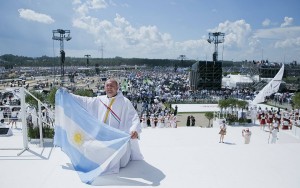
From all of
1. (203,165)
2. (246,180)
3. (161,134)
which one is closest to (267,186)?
(246,180)

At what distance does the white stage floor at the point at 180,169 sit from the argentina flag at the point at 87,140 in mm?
223

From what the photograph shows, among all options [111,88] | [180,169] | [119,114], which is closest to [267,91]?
[180,169]

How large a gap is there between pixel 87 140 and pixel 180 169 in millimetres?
1870

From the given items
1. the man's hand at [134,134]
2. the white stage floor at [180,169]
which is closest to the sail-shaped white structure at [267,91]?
the white stage floor at [180,169]

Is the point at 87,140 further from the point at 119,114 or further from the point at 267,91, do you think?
the point at 267,91

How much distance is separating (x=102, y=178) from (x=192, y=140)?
9509 millimetres

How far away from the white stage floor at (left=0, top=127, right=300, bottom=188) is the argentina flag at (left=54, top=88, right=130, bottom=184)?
0.22 m

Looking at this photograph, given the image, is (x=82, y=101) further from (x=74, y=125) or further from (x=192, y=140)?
(x=192, y=140)

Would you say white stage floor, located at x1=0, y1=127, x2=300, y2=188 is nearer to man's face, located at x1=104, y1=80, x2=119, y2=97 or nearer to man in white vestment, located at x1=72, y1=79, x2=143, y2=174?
man in white vestment, located at x1=72, y1=79, x2=143, y2=174

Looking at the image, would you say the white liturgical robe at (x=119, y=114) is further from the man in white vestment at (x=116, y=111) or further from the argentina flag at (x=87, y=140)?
the argentina flag at (x=87, y=140)

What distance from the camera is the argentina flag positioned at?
5.13 metres

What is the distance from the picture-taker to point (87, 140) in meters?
5.38

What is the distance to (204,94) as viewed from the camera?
39156 mm

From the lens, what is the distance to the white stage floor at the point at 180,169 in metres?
4.89
